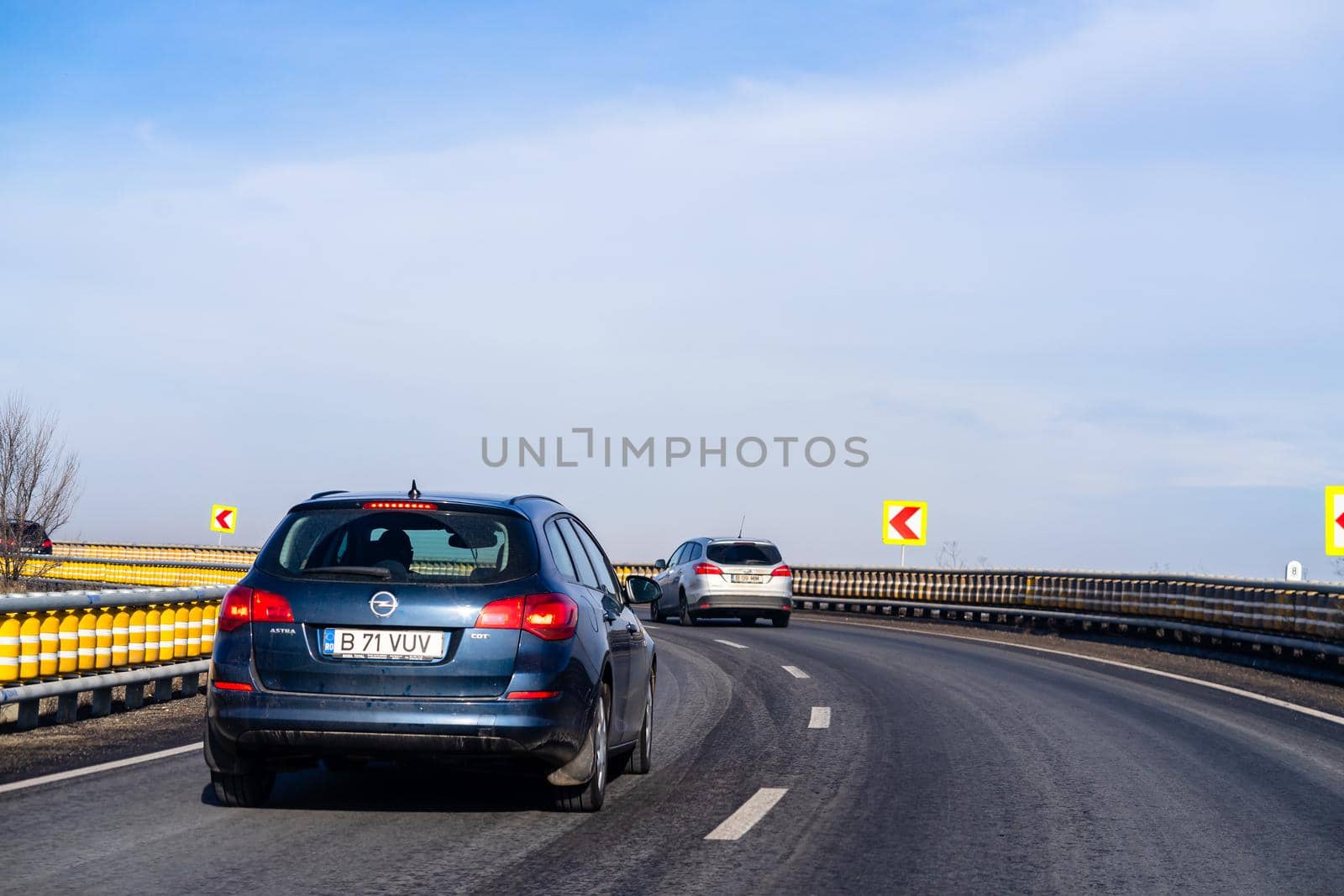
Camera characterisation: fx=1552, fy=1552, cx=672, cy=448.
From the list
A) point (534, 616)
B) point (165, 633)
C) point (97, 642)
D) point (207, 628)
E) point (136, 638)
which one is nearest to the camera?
point (534, 616)

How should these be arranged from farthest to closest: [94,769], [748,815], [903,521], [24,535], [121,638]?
[24,535], [903,521], [121,638], [94,769], [748,815]

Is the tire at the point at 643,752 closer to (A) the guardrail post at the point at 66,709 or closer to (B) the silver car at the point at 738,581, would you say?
(A) the guardrail post at the point at 66,709

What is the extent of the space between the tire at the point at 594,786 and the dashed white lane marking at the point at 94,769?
2.93 metres

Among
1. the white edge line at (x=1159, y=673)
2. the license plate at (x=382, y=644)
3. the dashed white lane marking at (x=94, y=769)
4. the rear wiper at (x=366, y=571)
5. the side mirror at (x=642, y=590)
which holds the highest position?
the rear wiper at (x=366, y=571)

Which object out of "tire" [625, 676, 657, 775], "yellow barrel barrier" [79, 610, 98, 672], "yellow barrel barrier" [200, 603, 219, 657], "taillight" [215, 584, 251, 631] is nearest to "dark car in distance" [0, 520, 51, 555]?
"yellow barrel barrier" [200, 603, 219, 657]

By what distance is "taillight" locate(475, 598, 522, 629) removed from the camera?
23.9ft

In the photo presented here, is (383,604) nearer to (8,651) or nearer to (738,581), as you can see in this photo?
(8,651)

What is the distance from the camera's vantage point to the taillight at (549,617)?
7344 mm

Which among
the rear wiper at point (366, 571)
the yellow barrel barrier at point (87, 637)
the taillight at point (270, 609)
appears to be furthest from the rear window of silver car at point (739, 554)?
the taillight at point (270, 609)

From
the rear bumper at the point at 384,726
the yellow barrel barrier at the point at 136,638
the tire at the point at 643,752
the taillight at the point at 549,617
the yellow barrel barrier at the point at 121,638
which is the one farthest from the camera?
the yellow barrel barrier at the point at 136,638

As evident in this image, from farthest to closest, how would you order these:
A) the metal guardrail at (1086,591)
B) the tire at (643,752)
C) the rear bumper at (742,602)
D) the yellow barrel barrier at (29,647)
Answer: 1. the rear bumper at (742,602)
2. the metal guardrail at (1086,591)
3. the yellow barrel barrier at (29,647)
4. the tire at (643,752)

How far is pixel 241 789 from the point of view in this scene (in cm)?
780

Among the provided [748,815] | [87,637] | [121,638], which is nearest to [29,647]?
[87,637]

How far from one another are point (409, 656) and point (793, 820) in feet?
6.93
